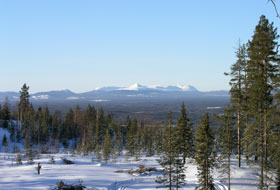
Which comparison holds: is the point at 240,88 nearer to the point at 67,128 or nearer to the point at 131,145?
the point at 131,145

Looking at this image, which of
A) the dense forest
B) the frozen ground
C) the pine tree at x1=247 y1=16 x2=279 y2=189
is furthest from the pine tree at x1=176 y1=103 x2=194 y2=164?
the pine tree at x1=247 y1=16 x2=279 y2=189

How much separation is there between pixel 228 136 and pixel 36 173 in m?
24.1

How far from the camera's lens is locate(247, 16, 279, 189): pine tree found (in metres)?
23.4

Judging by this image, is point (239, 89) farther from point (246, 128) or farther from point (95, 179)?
point (95, 179)

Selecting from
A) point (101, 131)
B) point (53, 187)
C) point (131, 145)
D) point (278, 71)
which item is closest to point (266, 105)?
point (278, 71)

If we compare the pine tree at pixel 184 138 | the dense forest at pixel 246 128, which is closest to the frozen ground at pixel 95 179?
the dense forest at pixel 246 128

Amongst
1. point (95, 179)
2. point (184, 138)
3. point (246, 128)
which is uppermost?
point (246, 128)

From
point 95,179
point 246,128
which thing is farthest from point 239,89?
point 95,179

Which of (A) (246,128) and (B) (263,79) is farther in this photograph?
(A) (246,128)

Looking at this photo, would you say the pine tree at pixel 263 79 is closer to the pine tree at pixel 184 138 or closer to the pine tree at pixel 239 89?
the pine tree at pixel 239 89

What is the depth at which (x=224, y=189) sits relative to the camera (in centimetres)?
2928

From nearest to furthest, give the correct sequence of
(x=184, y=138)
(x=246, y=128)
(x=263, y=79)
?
(x=263, y=79), (x=246, y=128), (x=184, y=138)

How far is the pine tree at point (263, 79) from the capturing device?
2344 centimetres

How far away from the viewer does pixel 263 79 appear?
23.5 meters
